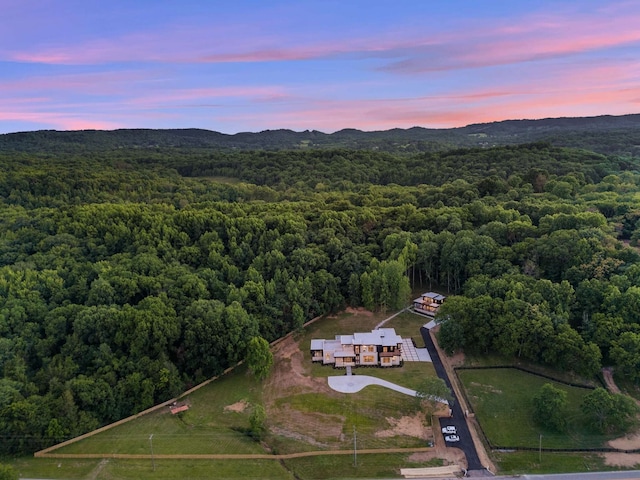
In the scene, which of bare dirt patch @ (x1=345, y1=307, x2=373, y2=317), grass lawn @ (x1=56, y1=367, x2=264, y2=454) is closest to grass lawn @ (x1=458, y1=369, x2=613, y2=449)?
bare dirt patch @ (x1=345, y1=307, x2=373, y2=317)

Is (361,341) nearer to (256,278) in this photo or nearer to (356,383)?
(356,383)

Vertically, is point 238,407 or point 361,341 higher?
point 361,341

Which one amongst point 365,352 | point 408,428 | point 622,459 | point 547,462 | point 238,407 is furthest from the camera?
point 365,352

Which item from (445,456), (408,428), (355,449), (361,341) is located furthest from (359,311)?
(445,456)

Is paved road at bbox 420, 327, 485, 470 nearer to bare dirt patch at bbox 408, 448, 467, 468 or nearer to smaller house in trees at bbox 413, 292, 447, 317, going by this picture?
bare dirt patch at bbox 408, 448, 467, 468

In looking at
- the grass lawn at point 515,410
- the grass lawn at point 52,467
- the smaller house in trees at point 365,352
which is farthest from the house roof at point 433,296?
the grass lawn at point 52,467

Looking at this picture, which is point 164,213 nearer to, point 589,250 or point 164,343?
point 164,343
